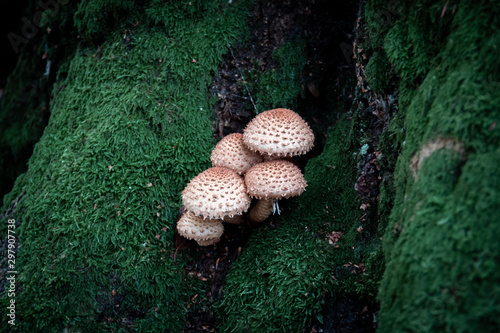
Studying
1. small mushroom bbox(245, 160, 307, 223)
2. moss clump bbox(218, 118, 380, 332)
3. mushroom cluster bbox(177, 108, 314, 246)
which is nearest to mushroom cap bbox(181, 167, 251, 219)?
mushroom cluster bbox(177, 108, 314, 246)

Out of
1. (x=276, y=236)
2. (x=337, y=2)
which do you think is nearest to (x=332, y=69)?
(x=337, y=2)

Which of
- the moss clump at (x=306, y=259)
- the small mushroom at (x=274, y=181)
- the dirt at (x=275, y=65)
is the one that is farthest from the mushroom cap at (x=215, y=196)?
the dirt at (x=275, y=65)

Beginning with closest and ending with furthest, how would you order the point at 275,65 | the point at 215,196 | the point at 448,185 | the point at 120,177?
the point at 448,185 → the point at 215,196 → the point at 120,177 → the point at 275,65

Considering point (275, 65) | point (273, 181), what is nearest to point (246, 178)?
point (273, 181)

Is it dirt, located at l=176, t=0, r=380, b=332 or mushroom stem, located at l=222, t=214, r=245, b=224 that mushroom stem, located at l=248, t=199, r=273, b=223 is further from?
dirt, located at l=176, t=0, r=380, b=332

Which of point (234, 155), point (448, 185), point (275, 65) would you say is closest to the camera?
point (448, 185)

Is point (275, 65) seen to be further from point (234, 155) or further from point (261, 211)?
point (261, 211)
